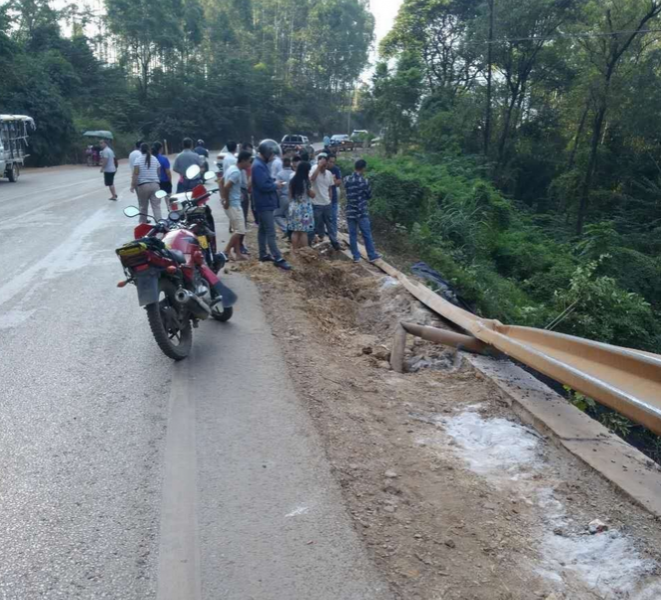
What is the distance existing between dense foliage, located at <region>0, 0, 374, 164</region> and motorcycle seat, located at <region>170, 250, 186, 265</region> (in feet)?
87.2

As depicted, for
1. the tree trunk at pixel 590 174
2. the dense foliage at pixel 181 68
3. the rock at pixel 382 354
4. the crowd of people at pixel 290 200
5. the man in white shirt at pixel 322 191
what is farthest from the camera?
the dense foliage at pixel 181 68

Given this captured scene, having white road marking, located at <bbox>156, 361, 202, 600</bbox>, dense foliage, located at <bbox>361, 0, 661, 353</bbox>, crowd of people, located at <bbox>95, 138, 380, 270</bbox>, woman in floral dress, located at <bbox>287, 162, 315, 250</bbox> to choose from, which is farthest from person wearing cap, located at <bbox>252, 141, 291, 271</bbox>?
white road marking, located at <bbox>156, 361, 202, 600</bbox>

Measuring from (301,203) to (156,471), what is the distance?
6871 mm

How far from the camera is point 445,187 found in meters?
21.0

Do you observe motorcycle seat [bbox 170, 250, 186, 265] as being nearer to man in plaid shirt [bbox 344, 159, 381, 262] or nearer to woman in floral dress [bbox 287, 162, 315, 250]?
woman in floral dress [bbox 287, 162, 315, 250]

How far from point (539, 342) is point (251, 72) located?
201ft

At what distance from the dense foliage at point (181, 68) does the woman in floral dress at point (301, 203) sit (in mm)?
23272

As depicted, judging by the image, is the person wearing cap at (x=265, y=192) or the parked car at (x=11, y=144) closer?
the person wearing cap at (x=265, y=192)

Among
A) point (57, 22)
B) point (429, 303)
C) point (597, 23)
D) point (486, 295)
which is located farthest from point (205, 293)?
point (57, 22)

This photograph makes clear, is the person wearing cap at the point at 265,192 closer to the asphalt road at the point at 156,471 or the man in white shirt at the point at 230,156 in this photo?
the asphalt road at the point at 156,471

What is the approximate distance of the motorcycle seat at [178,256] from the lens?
5.98 m

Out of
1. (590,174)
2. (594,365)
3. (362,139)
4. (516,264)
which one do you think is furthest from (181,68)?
(594,365)

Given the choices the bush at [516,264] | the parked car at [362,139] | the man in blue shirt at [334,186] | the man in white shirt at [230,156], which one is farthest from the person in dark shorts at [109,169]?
the parked car at [362,139]

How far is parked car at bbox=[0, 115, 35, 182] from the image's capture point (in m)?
22.8
